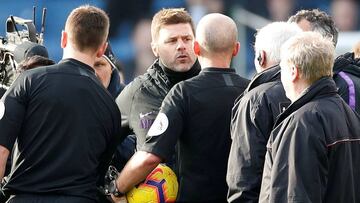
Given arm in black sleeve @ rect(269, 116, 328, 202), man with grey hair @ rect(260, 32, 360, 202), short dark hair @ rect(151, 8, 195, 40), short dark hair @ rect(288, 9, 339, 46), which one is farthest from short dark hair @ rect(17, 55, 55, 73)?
arm in black sleeve @ rect(269, 116, 328, 202)

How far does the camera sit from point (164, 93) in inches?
254

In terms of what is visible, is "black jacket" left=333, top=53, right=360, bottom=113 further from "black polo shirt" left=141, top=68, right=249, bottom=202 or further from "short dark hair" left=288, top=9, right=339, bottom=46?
"black polo shirt" left=141, top=68, right=249, bottom=202

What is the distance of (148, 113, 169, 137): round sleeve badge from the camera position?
5.88m

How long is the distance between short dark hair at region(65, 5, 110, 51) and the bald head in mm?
554

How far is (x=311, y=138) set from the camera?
16.6ft

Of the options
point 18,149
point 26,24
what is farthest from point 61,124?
point 26,24

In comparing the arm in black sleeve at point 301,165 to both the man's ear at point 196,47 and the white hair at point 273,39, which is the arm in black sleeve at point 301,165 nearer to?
the white hair at point 273,39

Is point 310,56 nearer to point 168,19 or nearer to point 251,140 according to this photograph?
point 251,140

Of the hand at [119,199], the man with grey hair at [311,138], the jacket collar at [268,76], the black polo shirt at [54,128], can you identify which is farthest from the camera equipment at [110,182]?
the man with grey hair at [311,138]

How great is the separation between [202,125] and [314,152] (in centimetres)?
105

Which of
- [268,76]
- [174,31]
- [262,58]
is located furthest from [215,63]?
[174,31]

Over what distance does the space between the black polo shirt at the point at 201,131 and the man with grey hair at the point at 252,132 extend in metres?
0.27

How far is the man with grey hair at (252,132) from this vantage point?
5.53m

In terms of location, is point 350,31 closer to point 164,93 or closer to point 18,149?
point 164,93
